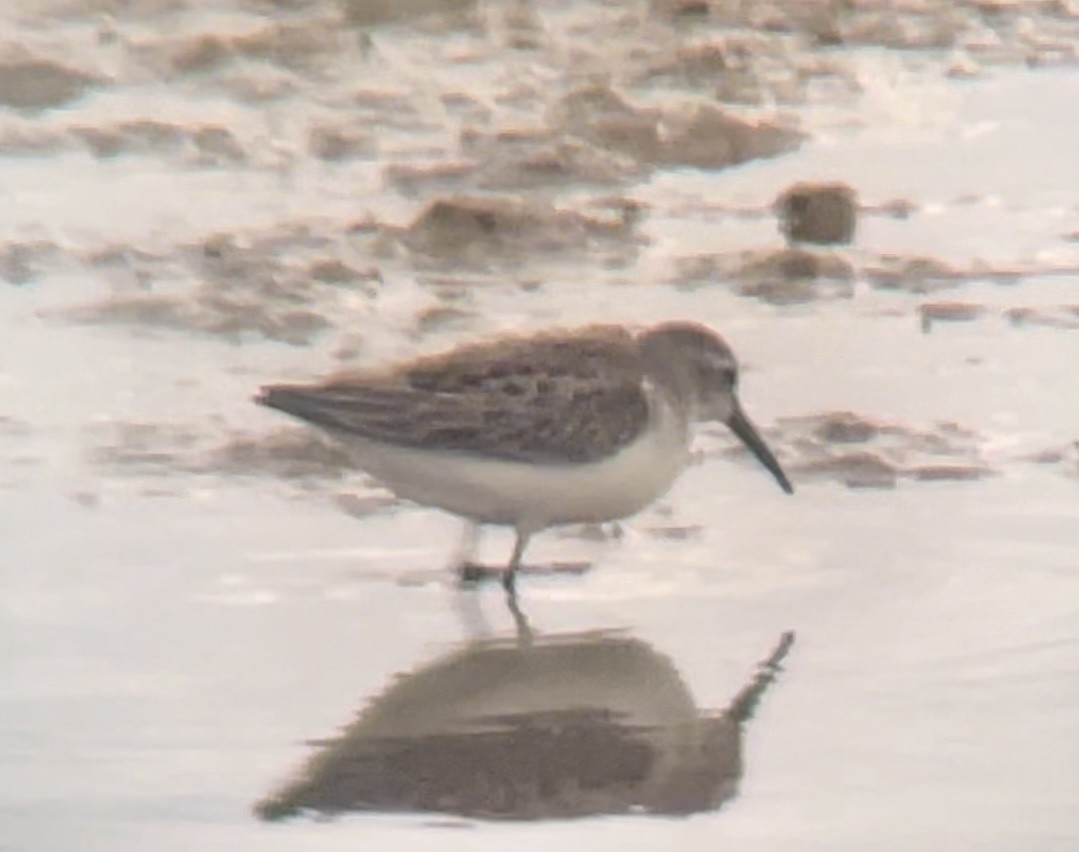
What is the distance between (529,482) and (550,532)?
1.51 feet

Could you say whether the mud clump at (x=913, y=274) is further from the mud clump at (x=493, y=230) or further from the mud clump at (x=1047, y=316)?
the mud clump at (x=493, y=230)

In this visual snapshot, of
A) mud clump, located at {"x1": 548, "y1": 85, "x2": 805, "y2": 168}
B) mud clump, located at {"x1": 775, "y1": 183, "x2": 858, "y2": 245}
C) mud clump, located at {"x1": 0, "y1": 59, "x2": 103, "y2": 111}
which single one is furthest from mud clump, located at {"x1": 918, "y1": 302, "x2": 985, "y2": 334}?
mud clump, located at {"x1": 0, "y1": 59, "x2": 103, "y2": 111}

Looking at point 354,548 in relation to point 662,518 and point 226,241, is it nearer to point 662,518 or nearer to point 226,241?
point 662,518

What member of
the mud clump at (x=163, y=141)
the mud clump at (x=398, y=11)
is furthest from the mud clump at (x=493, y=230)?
the mud clump at (x=398, y=11)

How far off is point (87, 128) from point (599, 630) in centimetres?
454

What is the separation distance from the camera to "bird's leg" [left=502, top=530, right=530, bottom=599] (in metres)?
6.97

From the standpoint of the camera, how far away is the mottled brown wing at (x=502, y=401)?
707cm

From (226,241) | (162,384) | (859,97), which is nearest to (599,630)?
(162,384)

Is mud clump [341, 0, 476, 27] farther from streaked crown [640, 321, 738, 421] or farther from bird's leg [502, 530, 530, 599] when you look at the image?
bird's leg [502, 530, 530, 599]

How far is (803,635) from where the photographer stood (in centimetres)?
654

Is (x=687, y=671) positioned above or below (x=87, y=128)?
above

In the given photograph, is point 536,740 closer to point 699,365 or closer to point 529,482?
point 529,482

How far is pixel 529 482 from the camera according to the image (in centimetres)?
723

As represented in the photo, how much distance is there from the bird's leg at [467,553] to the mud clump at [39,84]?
13.1 ft
